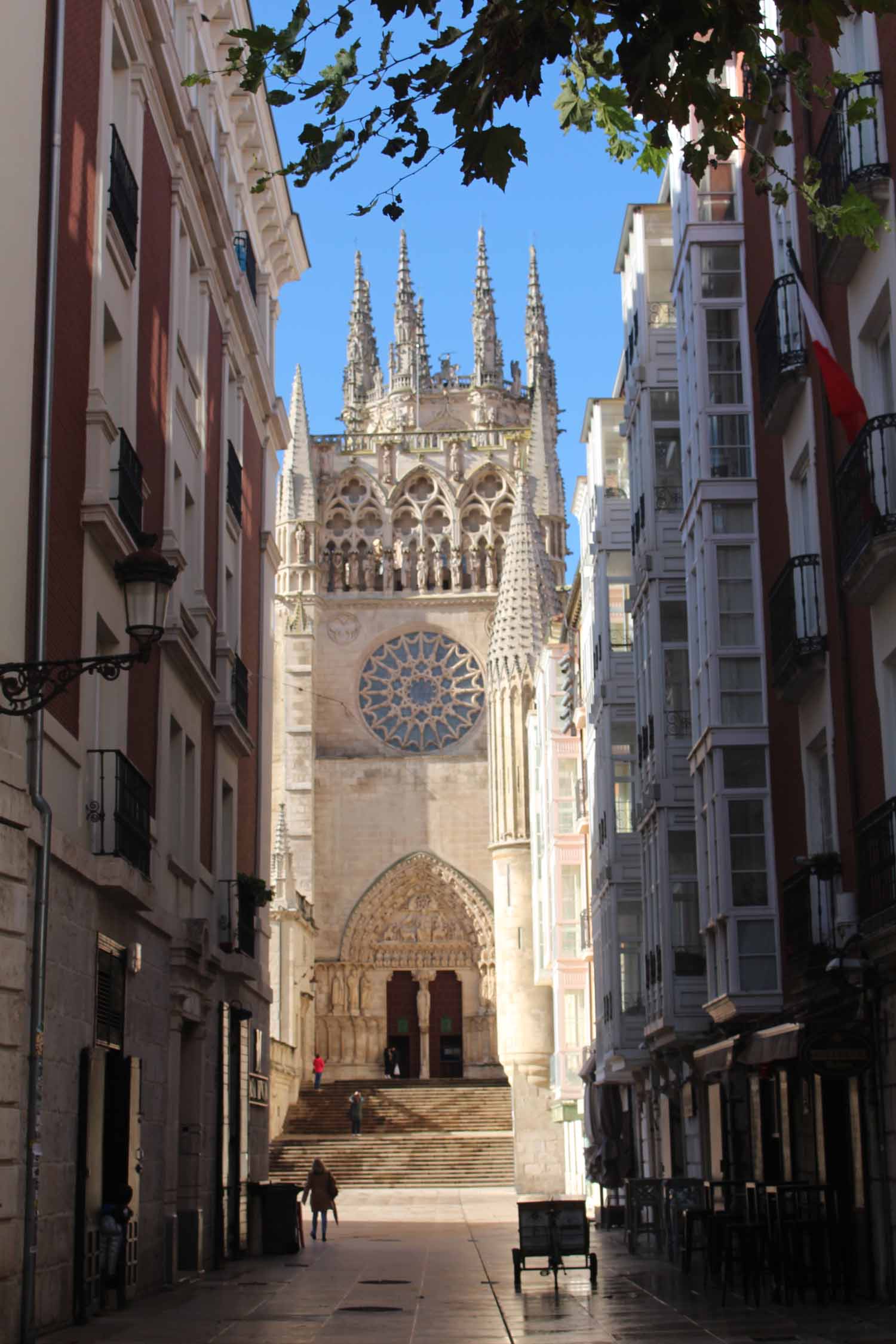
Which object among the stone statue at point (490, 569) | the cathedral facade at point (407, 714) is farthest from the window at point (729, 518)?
the stone statue at point (490, 569)

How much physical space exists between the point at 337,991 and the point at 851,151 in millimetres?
48544

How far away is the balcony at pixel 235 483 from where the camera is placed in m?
25.5

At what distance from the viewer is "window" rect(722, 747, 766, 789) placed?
67.8 ft

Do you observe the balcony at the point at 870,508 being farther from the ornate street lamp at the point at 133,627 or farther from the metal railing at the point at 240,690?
the metal railing at the point at 240,690

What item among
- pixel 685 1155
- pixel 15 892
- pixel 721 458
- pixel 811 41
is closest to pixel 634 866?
pixel 685 1155

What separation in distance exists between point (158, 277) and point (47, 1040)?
31.3 ft

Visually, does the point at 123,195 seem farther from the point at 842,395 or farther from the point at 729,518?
the point at 729,518

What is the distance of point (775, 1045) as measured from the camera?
53.1ft

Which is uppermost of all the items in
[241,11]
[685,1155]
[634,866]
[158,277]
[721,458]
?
[241,11]

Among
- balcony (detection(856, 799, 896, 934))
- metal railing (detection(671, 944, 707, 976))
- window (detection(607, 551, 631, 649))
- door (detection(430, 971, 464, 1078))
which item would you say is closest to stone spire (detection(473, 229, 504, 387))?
door (detection(430, 971, 464, 1078))

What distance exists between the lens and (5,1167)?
40.8ft

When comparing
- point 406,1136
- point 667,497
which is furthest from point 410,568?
point 667,497

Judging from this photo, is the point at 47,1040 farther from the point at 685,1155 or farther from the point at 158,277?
the point at 685,1155

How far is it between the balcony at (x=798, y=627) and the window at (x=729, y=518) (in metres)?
3.26
